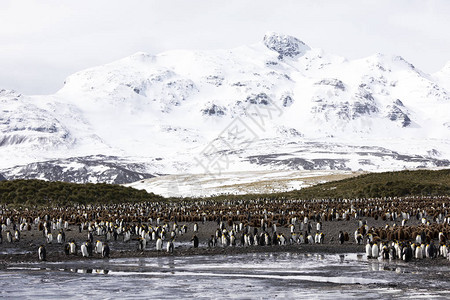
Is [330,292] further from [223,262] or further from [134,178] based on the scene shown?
[134,178]

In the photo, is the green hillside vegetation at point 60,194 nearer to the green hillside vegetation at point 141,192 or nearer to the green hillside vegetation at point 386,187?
the green hillside vegetation at point 141,192

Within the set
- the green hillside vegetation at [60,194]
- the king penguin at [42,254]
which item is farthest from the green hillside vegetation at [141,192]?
the king penguin at [42,254]

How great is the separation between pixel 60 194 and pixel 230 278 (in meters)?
46.0

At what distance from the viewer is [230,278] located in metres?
17.9

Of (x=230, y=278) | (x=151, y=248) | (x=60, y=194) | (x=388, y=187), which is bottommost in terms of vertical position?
(x=230, y=278)

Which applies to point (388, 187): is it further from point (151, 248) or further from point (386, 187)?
point (151, 248)

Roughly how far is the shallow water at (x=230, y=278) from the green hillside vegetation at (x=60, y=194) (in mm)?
39672

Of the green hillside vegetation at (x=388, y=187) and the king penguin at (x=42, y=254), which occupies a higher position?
the green hillside vegetation at (x=388, y=187)

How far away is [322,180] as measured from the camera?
3420 inches

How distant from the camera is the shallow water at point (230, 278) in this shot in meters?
15.4

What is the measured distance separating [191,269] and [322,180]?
68.9 metres

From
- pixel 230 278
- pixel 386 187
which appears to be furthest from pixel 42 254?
pixel 386 187

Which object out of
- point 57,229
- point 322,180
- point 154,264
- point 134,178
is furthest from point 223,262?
point 134,178

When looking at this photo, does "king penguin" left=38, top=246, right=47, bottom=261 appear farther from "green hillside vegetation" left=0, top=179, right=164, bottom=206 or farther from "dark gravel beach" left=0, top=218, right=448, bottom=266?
"green hillside vegetation" left=0, top=179, right=164, bottom=206
